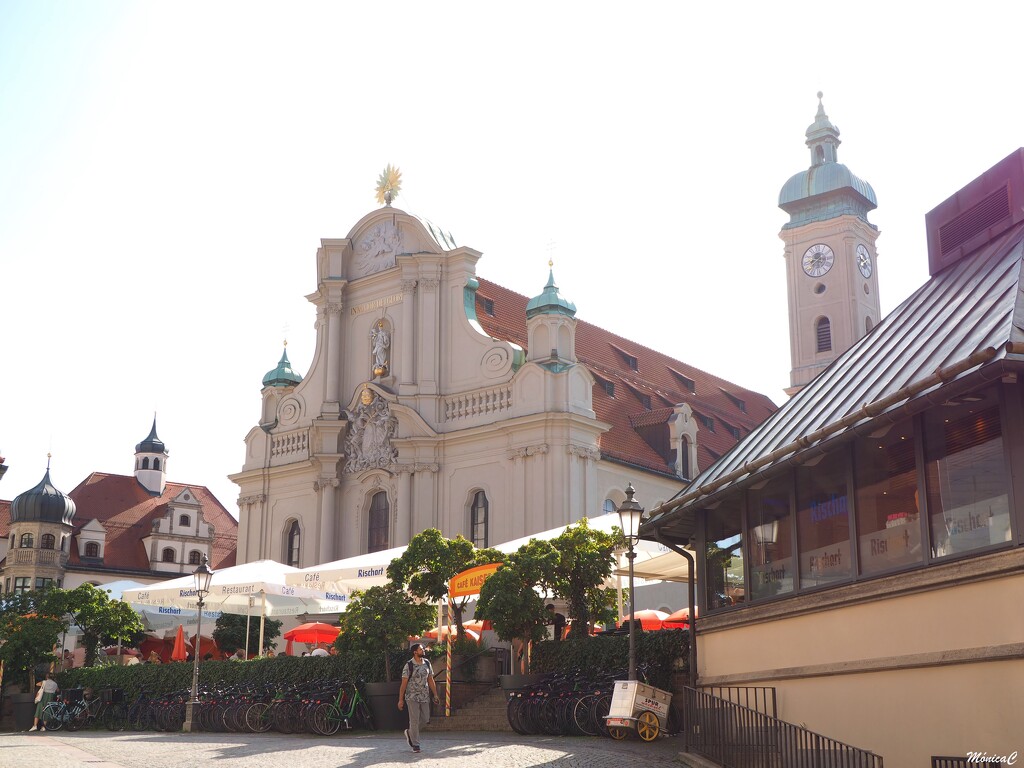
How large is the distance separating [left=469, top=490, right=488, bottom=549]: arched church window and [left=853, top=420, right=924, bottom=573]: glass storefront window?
29.0m

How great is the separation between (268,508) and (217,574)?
1816 centimetres

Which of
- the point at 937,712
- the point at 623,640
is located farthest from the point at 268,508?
the point at 937,712

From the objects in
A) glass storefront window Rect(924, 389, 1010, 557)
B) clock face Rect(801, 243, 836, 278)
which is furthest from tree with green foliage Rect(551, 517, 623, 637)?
clock face Rect(801, 243, 836, 278)

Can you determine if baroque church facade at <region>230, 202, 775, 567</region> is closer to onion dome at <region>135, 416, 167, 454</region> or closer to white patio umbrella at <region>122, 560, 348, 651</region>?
white patio umbrella at <region>122, 560, 348, 651</region>

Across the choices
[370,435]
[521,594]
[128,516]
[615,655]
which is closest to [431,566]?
[521,594]

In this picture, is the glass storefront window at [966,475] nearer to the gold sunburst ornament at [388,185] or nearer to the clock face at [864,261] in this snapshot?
the gold sunburst ornament at [388,185]

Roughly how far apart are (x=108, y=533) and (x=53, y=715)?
151ft

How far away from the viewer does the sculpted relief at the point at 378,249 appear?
152 ft

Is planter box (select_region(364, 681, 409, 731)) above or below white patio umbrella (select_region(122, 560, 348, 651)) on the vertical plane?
below

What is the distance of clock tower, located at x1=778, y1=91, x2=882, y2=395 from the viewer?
61.4 meters

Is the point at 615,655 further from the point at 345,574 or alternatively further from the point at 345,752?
the point at 345,574

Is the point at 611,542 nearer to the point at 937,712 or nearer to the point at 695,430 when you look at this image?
the point at 937,712

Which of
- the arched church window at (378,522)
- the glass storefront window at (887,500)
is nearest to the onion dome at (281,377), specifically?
the arched church window at (378,522)

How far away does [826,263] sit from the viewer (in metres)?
62.4
